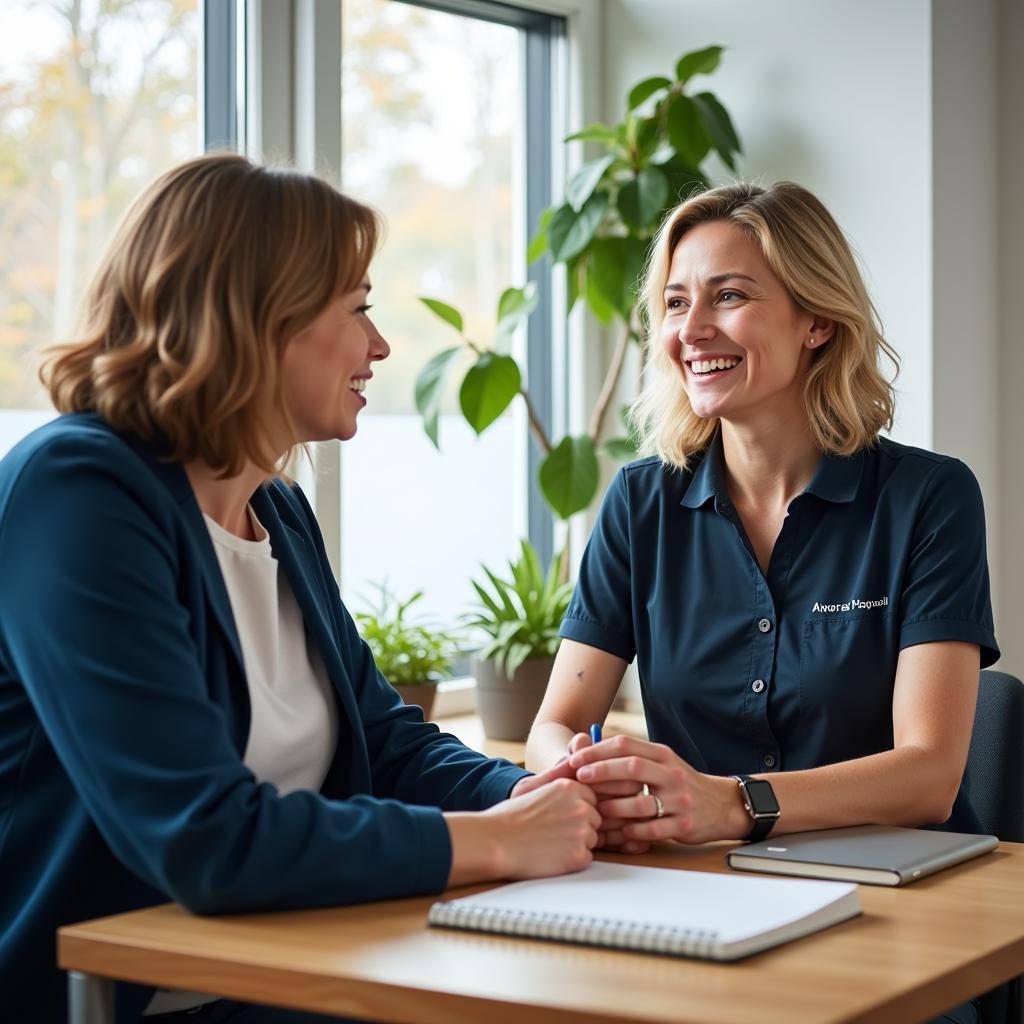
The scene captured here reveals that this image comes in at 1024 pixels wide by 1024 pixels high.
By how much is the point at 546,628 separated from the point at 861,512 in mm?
1147

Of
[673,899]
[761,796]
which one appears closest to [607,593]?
[761,796]

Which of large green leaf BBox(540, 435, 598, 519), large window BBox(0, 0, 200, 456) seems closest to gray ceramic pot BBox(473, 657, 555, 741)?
large green leaf BBox(540, 435, 598, 519)

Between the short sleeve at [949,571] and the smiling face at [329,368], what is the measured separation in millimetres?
824

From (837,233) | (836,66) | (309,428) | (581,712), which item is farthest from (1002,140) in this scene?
(309,428)

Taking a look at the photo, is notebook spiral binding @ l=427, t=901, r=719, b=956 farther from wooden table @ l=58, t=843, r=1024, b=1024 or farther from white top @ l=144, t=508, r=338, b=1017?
white top @ l=144, t=508, r=338, b=1017

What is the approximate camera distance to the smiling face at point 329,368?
62.0 inches

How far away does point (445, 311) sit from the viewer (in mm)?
3178

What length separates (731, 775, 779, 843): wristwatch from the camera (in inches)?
63.6

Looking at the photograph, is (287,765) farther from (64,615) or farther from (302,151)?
(302,151)

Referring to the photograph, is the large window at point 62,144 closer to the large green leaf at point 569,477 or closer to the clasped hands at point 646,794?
the large green leaf at point 569,477

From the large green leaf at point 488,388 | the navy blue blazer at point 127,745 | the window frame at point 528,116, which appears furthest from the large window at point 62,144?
the navy blue blazer at point 127,745

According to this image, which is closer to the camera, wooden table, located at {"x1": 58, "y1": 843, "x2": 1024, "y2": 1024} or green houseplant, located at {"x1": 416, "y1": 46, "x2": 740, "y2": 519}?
wooden table, located at {"x1": 58, "y1": 843, "x2": 1024, "y2": 1024}

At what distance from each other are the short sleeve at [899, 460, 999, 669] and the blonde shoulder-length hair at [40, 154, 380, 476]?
93 centimetres

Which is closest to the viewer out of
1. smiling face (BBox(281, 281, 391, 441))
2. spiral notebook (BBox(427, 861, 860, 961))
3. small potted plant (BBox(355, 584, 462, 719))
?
spiral notebook (BBox(427, 861, 860, 961))
